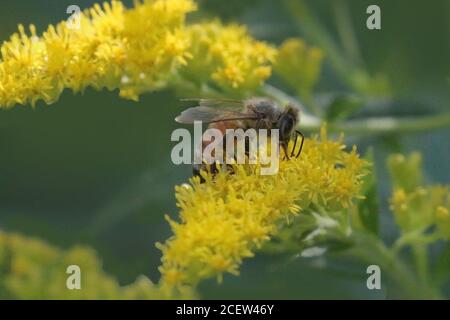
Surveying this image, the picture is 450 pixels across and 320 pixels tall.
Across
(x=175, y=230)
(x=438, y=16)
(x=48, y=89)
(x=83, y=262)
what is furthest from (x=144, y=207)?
(x=438, y=16)

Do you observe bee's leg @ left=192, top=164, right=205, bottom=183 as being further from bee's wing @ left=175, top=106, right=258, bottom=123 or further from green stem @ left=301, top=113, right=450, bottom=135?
green stem @ left=301, top=113, right=450, bottom=135

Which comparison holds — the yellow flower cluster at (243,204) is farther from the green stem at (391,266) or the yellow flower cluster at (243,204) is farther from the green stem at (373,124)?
the green stem at (373,124)

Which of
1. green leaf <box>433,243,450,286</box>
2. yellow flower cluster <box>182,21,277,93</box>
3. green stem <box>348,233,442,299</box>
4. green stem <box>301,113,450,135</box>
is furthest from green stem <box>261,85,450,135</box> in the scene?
green leaf <box>433,243,450,286</box>

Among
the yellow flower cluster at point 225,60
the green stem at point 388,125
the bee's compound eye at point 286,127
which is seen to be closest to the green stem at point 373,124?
the green stem at point 388,125

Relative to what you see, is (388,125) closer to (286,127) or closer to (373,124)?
(373,124)

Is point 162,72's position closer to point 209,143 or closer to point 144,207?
point 209,143

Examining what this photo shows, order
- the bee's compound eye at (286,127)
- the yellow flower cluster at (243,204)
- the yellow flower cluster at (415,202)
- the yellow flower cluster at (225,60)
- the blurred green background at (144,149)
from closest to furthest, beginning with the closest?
the yellow flower cluster at (243,204)
the bee's compound eye at (286,127)
the yellow flower cluster at (415,202)
the yellow flower cluster at (225,60)
the blurred green background at (144,149)
